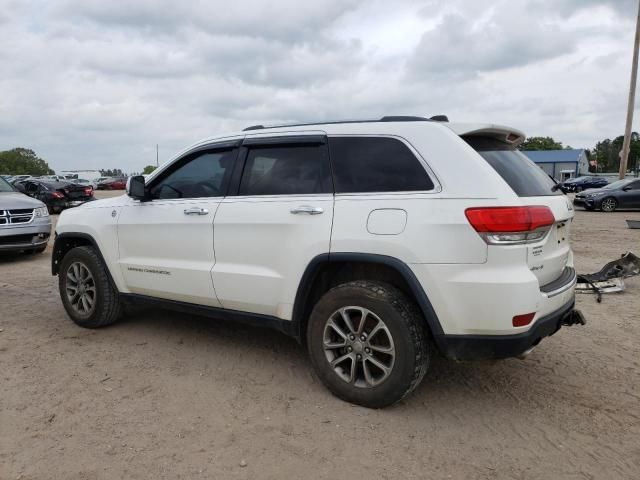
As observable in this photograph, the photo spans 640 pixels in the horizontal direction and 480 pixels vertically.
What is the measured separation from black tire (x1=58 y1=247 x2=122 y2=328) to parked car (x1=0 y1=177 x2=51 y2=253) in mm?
4289

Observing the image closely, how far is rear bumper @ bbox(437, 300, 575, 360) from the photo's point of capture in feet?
9.60

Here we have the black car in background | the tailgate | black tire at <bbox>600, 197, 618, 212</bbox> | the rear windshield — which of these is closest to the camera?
the tailgate

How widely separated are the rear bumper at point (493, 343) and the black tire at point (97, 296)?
3191mm

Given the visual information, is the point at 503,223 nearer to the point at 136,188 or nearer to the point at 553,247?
the point at 553,247

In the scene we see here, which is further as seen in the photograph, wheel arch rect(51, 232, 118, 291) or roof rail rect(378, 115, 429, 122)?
wheel arch rect(51, 232, 118, 291)

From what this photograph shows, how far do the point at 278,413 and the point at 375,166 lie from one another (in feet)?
5.57

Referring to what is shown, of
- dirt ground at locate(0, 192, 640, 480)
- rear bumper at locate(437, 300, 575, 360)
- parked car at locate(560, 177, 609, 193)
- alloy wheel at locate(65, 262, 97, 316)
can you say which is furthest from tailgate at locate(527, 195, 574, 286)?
parked car at locate(560, 177, 609, 193)

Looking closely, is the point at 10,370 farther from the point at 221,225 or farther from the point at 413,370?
the point at 413,370

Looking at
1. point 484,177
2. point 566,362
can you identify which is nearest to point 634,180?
point 566,362

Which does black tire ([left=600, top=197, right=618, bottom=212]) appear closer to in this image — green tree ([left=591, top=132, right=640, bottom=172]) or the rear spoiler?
the rear spoiler

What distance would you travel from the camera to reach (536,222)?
295 centimetres

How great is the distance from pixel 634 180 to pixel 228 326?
20.4 metres

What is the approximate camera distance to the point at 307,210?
11.3 feet

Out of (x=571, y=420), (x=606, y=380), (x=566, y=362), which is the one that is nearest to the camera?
(x=571, y=420)
